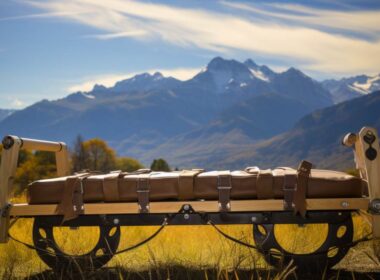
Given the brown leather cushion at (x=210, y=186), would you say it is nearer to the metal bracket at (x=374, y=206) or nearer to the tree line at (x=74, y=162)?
the metal bracket at (x=374, y=206)

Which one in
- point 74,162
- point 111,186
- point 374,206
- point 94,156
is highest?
point 111,186

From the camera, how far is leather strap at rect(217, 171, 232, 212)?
485 centimetres

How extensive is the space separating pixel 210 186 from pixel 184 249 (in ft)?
7.25

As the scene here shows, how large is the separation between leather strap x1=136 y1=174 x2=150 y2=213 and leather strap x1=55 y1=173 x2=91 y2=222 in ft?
1.76

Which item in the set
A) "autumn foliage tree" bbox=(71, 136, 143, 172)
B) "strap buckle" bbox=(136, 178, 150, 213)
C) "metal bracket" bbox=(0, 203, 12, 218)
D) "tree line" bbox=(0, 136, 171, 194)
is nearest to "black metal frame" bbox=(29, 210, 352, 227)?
"strap buckle" bbox=(136, 178, 150, 213)

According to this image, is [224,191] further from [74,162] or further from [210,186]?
[74,162]

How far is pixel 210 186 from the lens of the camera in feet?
16.2

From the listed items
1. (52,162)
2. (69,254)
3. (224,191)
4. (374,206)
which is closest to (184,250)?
(69,254)

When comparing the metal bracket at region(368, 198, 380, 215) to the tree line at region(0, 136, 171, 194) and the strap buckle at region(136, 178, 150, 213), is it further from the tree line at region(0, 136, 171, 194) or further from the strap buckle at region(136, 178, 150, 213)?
the tree line at region(0, 136, 171, 194)

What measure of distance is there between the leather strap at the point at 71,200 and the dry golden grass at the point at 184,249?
81 centimetres

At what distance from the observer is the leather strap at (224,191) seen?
485 centimetres

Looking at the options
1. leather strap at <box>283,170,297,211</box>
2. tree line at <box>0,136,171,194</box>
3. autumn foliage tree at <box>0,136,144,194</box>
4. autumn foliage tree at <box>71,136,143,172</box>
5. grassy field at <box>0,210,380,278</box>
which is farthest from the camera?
autumn foliage tree at <box>71,136,143,172</box>

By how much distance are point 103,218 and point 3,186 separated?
3.22 feet

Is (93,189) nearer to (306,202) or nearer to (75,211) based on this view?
(75,211)
